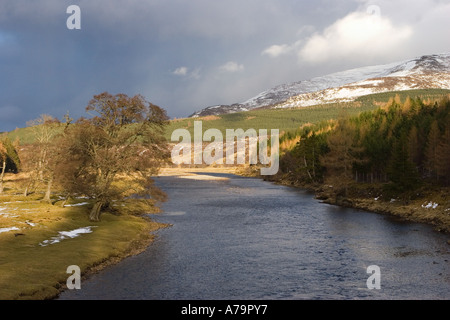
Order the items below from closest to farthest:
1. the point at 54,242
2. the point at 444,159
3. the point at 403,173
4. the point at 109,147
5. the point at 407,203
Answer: the point at 54,242, the point at 109,147, the point at 407,203, the point at 403,173, the point at 444,159

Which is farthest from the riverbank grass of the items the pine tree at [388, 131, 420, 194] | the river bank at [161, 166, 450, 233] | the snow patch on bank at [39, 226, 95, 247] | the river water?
the pine tree at [388, 131, 420, 194]

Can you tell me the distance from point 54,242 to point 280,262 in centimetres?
2511

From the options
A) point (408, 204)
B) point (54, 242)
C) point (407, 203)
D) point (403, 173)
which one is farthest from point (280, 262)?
point (403, 173)

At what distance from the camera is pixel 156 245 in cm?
4503

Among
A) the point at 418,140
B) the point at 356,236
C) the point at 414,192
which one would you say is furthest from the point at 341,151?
the point at 356,236

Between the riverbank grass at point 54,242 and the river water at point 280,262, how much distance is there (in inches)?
89.8

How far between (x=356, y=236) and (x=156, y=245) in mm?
27756

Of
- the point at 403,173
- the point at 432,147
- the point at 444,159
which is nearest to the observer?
the point at 403,173

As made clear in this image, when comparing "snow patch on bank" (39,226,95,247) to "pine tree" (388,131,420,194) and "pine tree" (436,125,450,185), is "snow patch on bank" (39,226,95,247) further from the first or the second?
"pine tree" (436,125,450,185)

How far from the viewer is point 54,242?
4125cm

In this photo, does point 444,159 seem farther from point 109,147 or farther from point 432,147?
point 109,147

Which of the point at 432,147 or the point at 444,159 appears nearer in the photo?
the point at 444,159

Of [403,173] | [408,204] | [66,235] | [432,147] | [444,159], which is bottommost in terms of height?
[408,204]

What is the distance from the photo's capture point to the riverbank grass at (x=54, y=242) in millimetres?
29062
